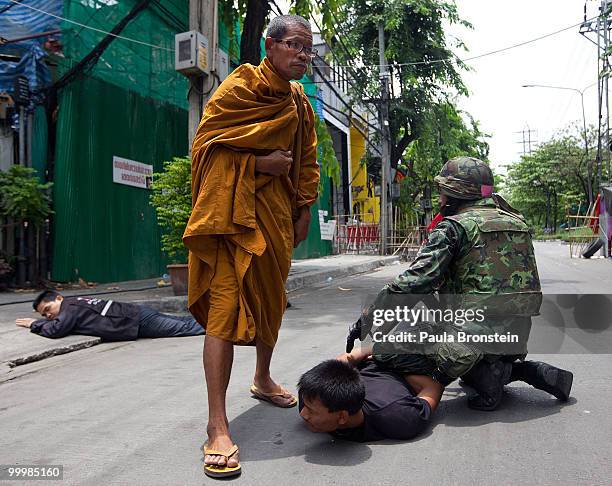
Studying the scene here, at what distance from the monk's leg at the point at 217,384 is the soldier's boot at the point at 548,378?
59.7 inches

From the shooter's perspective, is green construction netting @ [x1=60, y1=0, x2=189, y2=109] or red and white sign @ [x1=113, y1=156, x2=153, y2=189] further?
red and white sign @ [x1=113, y1=156, x2=153, y2=189]

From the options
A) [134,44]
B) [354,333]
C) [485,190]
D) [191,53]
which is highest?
[134,44]

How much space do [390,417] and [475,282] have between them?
778mm

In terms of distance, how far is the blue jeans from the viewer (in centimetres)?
531

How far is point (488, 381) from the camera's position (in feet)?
8.92

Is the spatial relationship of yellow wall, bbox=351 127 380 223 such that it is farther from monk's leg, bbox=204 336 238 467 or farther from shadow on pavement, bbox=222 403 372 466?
monk's leg, bbox=204 336 238 467

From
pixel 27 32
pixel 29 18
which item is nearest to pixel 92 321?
pixel 27 32

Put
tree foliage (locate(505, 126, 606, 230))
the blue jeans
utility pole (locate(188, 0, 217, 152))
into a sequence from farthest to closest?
tree foliage (locate(505, 126, 606, 230)) < utility pole (locate(188, 0, 217, 152)) < the blue jeans

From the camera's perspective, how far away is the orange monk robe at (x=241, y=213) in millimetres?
2387

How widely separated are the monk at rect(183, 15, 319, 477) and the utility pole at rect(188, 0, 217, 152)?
5743 millimetres

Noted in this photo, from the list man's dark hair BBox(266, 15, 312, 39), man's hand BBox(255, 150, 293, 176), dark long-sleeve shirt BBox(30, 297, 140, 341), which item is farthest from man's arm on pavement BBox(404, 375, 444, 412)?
dark long-sleeve shirt BBox(30, 297, 140, 341)

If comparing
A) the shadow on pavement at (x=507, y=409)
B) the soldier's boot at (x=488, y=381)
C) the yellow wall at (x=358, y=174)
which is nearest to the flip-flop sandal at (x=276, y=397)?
the shadow on pavement at (x=507, y=409)

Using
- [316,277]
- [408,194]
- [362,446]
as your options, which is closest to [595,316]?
[362,446]

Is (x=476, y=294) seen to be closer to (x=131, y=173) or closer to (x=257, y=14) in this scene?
(x=257, y=14)
